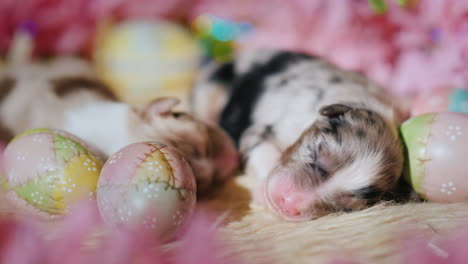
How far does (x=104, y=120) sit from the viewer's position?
1940mm

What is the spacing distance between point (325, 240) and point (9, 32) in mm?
2522

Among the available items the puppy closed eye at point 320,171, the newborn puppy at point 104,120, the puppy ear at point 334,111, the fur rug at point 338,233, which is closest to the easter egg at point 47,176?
the fur rug at point 338,233

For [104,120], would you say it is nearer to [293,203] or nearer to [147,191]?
[147,191]

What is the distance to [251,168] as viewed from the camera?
82.7 inches

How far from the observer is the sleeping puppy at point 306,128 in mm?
1611

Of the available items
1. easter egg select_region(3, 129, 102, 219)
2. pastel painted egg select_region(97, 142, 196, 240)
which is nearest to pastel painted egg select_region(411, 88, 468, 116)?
pastel painted egg select_region(97, 142, 196, 240)

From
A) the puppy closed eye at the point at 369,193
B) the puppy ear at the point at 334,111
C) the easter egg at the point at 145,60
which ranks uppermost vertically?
the easter egg at the point at 145,60

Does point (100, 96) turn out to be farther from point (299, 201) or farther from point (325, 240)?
point (325, 240)

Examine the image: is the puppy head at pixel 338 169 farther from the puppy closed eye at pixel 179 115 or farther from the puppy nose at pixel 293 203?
the puppy closed eye at pixel 179 115

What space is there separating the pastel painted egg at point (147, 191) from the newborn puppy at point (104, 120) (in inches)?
15.8

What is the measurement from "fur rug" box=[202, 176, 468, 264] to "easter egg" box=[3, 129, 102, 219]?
18.9 inches

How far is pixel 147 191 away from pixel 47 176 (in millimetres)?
366

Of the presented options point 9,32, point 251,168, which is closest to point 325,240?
point 251,168

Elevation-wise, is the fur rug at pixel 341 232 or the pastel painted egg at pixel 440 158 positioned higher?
the pastel painted egg at pixel 440 158
